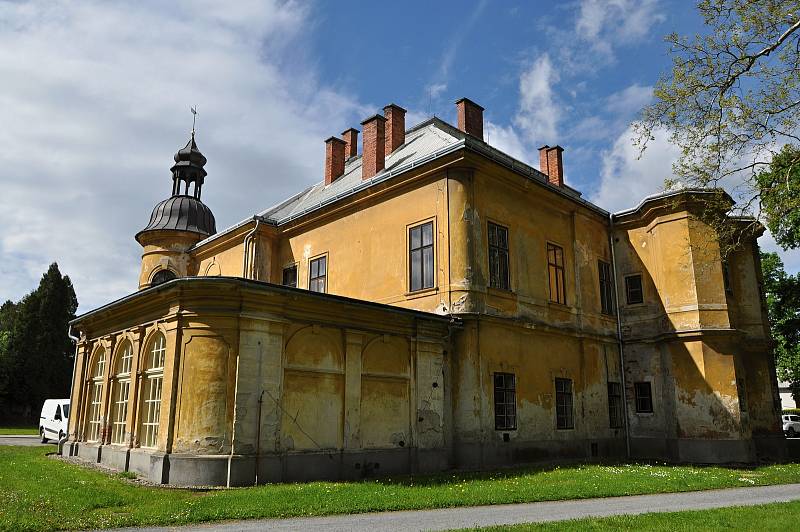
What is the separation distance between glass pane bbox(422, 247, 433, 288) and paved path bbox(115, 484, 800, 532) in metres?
7.35

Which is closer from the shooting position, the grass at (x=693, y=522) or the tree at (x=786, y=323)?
the grass at (x=693, y=522)

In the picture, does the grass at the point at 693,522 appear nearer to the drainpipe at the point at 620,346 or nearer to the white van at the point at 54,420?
the drainpipe at the point at 620,346

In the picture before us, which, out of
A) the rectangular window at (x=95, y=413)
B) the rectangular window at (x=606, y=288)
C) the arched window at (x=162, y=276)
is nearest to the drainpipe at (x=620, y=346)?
the rectangular window at (x=606, y=288)

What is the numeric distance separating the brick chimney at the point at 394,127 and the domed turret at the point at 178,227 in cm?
1097

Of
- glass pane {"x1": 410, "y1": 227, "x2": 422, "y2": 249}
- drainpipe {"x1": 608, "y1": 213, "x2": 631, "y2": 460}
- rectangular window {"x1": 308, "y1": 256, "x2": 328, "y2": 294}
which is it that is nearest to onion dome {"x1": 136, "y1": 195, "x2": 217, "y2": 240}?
rectangular window {"x1": 308, "y1": 256, "x2": 328, "y2": 294}

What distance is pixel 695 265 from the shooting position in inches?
754

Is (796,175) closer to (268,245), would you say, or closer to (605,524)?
(605,524)

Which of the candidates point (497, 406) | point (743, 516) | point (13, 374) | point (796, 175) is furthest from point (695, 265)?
point (13, 374)

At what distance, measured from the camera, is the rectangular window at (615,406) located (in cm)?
1930

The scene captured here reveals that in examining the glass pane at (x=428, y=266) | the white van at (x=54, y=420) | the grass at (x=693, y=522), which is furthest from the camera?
the white van at (x=54, y=420)

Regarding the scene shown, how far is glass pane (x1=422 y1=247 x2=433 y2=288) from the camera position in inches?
639

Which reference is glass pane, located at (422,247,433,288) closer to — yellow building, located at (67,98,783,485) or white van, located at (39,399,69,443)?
yellow building, located at (67,98,783,485)

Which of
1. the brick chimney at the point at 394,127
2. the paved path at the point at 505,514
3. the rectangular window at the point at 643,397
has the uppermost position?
the brick chimney at the point at 394,127

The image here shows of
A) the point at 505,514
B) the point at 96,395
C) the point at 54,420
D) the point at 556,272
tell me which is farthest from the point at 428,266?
the point at 54,420
